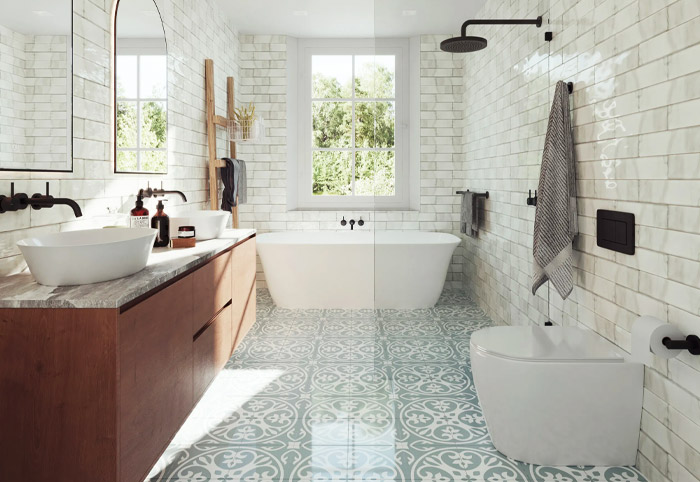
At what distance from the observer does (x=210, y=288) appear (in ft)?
9.29

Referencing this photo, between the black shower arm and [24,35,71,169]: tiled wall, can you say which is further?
the black shower arm

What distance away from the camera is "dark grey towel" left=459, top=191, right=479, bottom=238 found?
2.54m

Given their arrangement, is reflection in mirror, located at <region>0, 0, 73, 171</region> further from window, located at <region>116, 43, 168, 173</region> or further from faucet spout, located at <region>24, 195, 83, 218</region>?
window, located at <region>116, 43, 168, 173</region>

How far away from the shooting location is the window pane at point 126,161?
114 inches

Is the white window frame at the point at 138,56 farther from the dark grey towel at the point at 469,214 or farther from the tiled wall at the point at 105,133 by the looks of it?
the dark grey towel at the point at 469,214

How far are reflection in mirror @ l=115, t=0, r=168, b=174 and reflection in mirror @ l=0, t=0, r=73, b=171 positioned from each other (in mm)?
543

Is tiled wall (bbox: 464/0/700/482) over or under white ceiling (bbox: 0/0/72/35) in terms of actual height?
under

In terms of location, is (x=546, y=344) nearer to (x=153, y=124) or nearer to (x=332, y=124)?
(x=153, y=124)

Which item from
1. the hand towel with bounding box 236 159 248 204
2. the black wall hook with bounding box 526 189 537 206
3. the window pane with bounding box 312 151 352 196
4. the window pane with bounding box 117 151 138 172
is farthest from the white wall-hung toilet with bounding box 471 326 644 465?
the hand towel with bounding box 236 159 248 204

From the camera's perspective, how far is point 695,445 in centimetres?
177

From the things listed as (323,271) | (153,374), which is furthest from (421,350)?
(323,271)

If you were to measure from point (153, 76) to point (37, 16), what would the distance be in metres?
1.19

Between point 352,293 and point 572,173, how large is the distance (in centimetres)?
246

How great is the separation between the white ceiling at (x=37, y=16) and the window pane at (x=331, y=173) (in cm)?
271
